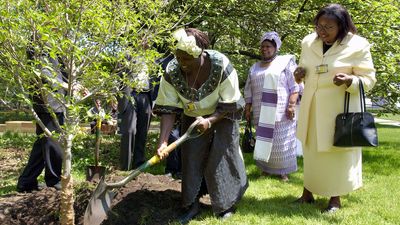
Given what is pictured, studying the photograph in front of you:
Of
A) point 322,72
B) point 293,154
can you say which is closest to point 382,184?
point 293,154

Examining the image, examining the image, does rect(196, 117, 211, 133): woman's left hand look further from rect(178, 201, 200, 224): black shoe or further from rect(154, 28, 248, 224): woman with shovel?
rect(178, 201, 200, 224): black shoe

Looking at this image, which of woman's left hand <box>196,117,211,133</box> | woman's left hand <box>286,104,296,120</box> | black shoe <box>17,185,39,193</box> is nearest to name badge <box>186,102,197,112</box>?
woman's left hand <box>196,117,211,133</box>

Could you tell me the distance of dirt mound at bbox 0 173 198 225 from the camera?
378 cm

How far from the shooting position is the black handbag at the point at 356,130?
3.73 m

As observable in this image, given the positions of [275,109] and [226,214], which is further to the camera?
[275,109]

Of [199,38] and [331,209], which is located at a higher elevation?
[199,38]

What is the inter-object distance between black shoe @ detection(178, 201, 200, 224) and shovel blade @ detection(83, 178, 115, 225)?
2.15 ft

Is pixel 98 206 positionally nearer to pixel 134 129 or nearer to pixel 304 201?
pixel 304 201

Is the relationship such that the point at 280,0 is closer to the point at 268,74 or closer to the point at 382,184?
the point at 268,74

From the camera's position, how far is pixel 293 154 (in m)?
5.62

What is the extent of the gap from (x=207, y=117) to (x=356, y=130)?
1.26 metres

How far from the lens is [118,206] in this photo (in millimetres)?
3965

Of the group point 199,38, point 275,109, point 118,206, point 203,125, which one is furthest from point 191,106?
point 275,109

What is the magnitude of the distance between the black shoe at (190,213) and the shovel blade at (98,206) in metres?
0.65
